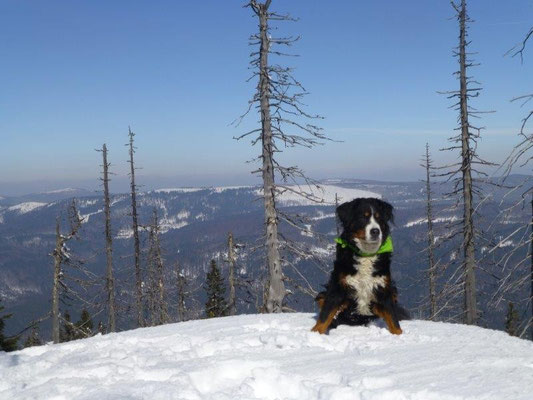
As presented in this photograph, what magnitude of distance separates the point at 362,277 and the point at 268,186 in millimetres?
8326

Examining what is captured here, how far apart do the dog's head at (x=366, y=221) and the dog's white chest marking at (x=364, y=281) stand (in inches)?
7.0

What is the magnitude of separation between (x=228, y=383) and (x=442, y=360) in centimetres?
215

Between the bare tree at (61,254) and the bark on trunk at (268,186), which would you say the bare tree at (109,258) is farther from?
the bark on trunk at (268,186)

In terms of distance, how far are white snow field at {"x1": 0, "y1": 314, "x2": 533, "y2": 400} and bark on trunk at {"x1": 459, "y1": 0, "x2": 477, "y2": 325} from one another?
42.4ft

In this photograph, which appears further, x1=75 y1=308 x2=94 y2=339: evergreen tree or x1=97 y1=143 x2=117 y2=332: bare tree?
x1=97 y1=143 x2=117 y2=332: bare tree

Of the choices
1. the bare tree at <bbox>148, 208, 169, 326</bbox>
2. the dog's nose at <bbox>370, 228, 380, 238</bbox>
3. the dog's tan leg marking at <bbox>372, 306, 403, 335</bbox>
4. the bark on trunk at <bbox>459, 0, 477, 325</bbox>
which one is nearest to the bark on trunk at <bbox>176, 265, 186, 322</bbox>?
the bare tree at <bbox>148, 208, 169, 326</bbox>

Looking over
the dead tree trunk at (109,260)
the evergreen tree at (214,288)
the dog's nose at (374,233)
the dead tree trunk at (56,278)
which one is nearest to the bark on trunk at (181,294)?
the evergreen tree at (214,288)

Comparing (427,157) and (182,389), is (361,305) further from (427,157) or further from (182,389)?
(427,157)

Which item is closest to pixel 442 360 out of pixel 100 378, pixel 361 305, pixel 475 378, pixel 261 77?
pixel 475 378

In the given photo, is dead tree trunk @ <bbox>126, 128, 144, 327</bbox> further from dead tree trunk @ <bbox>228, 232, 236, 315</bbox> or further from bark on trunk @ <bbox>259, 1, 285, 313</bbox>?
bark on trunk @ <bbox>259, 1, 285, 313</bbox>

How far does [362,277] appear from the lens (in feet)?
19.3

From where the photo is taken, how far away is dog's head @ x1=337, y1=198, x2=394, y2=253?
582 centimetres

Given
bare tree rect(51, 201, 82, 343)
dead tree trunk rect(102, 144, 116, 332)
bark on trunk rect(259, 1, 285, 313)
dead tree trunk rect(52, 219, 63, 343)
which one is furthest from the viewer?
dead tree trunk rect(102, 144, 116, 332)

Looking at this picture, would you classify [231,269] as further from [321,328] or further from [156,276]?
[321,328]
